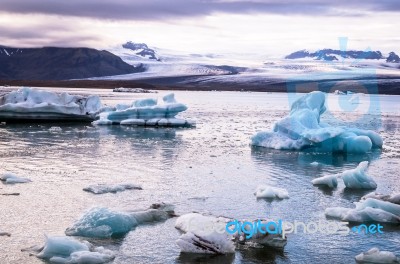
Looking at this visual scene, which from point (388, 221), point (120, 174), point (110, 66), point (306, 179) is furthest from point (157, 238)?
point (110, 66)

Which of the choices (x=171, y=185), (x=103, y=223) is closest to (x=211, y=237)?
(x=103, y=223)

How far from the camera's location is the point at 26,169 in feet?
38.1

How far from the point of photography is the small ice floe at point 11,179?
1007 cm

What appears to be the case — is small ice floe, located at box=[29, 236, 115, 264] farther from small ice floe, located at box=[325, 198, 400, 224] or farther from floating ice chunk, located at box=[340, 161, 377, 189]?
floating ice chunk, located at box=[340, 161, 377, 189]

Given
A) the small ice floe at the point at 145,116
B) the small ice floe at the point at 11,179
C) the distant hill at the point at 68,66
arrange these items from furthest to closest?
the distant hill at the point at 68,66, the small ice floe at the point at 145,116, the small ice floe at the point at 11,179

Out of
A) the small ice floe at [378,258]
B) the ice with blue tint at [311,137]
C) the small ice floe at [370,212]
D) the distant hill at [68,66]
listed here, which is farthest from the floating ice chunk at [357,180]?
the distant hill at [68,66]

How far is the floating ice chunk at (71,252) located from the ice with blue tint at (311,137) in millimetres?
10684

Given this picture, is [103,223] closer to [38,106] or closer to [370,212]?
[370,212]

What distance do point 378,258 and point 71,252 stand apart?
3.56 meters

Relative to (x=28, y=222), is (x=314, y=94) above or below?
above

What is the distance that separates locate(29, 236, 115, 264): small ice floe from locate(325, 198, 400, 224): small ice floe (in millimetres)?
3744

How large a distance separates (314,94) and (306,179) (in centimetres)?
778

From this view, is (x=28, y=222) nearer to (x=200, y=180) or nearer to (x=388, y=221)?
(x=200, y=180)

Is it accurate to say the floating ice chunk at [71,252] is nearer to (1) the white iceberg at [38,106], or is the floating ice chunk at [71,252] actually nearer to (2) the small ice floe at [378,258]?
(2) the small ice floe at [378,258]
